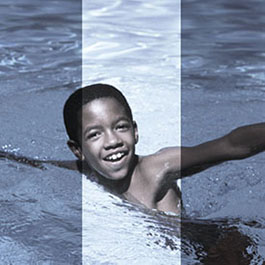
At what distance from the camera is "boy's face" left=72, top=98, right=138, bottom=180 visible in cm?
310

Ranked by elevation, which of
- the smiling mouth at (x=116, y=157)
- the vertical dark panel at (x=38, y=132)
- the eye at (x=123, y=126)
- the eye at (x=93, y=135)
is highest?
the eye at (x=123, y=126)

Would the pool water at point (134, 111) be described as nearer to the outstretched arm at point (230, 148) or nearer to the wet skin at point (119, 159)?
the wet skin at point (119, 159)

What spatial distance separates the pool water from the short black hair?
360mm

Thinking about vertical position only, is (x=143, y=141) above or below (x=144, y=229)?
below

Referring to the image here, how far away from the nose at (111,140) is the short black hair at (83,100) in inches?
4.4

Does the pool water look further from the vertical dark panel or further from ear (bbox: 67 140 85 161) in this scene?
ear (bbox: 67 140 85 161)

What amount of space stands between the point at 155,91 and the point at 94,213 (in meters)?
2.08

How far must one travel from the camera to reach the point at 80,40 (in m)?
6.48

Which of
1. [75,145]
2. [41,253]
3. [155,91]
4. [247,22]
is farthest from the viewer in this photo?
[247,22]

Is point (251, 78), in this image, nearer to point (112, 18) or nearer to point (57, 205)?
point (112, 18)

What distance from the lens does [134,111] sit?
5.20m

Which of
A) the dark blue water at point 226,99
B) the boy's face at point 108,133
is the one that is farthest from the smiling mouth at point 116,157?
the dark blue water at point 226,99

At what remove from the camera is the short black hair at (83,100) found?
3.14 meters

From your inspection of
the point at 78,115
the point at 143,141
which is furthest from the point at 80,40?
the point at 78,115
